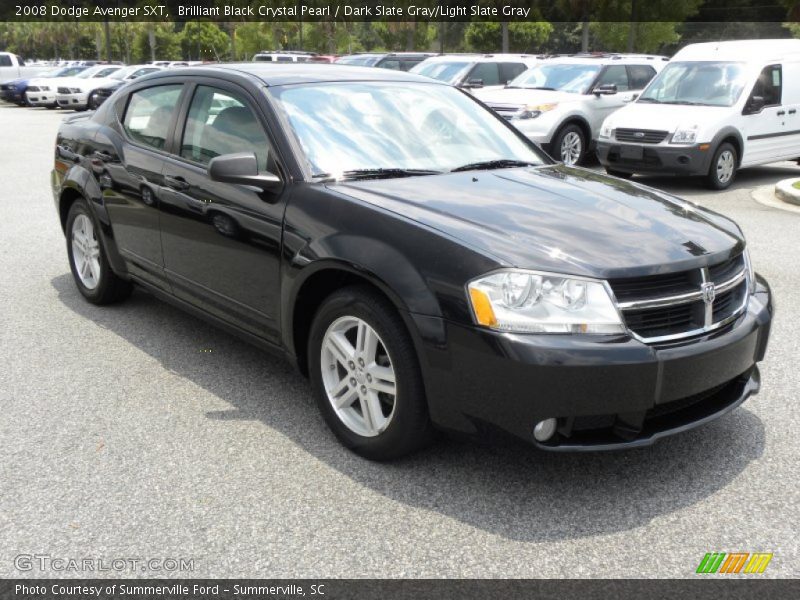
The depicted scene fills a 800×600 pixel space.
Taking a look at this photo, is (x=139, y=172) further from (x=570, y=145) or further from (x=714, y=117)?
(x=570, y=145)

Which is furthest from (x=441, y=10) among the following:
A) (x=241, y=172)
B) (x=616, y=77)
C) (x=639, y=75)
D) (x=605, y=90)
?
(x=241, y=172)

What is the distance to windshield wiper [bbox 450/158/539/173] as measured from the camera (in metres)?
4.45

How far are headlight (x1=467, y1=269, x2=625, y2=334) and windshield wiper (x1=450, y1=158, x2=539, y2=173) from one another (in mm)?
1295

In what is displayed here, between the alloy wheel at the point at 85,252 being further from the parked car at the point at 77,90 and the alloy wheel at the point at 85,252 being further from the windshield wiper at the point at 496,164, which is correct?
the parked car at the point at 77,90

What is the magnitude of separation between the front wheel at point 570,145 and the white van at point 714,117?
1.15 meters

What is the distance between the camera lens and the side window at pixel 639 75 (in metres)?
15.4

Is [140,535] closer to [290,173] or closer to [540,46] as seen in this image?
[290,173]

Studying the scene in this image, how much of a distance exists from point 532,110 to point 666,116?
2351 millimetres

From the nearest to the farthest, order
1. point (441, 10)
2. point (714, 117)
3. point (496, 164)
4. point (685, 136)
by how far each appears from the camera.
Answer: point (496, 164), point (685, 136), point (714, 117), point (441, 10)

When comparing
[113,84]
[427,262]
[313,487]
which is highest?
[427,262]

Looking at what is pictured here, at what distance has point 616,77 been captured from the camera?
49.4 ft

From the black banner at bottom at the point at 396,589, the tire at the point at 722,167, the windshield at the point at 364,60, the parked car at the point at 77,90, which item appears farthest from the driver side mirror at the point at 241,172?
the parked car at the point at 77,90

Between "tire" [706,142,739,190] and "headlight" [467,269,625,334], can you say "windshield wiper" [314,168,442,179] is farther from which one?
"tire" [706,142,739,190]

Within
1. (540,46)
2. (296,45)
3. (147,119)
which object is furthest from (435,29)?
(147,119)
